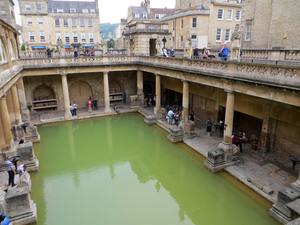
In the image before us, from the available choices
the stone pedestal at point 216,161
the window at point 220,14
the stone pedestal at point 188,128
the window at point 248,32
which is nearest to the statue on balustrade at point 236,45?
the stone pedestal at point 216,161

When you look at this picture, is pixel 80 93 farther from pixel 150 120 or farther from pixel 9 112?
pixel 150 120

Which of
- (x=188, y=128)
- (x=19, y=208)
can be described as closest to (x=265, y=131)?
(x=188, y=128)

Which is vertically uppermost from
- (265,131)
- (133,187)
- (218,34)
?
(218,34)

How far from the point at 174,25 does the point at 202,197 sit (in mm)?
30694

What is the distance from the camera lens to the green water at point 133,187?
8641 mm

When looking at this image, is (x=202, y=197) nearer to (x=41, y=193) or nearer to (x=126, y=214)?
(x=126, y=214)

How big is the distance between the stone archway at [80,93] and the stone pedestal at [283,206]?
828 inches

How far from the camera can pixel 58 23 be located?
42.4m

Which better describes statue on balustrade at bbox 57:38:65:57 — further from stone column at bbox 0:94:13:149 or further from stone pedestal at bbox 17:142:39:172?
stone pedestal at bbox 17:142:39:172

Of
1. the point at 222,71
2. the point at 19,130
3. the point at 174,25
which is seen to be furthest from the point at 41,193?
the point at 174,25

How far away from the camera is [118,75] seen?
25797 millimetres

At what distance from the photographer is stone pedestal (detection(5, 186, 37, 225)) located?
824cm

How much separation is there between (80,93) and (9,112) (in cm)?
940

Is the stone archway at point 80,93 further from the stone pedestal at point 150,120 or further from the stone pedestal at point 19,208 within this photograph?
the stone pedestal at point 19,208
